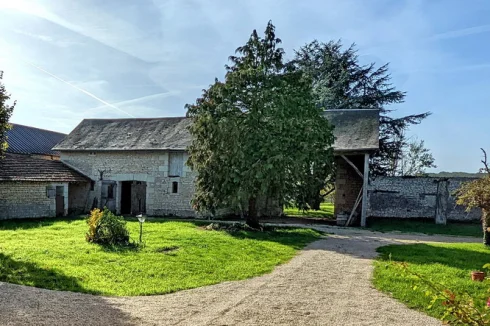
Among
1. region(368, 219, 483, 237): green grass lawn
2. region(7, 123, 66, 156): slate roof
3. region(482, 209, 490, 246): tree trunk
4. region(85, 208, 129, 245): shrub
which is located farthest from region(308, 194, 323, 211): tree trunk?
region(7, 123, 66, 156): slate roof

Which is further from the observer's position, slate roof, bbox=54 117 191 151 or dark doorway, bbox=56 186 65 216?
slate roof, bbox=54 117 191 151

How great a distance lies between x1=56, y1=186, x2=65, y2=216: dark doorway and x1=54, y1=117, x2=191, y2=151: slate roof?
2974mm

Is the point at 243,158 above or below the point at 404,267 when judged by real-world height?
above

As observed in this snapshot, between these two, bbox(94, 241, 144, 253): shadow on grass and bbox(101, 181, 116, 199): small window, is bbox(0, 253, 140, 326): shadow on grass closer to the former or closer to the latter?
bbox(94, 241, 144, 253): shadow on grass

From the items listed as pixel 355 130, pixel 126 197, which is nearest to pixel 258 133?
pixel 355 130

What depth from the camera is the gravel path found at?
191 inches

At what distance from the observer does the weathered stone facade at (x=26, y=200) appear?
1611 centimetres

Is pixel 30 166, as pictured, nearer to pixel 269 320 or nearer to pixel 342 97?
pixel 269 320

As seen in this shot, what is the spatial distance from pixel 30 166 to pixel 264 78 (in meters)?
12.2

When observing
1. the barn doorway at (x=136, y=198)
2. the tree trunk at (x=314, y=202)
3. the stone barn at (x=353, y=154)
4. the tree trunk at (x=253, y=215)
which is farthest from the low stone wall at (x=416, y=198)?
the barn doorway at (x=136, y=198)

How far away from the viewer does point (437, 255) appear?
9914mm

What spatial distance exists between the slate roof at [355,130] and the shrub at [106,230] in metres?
10.2

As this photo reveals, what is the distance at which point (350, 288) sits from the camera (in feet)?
21.8

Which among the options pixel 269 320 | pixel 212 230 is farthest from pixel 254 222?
pixel 269 320
